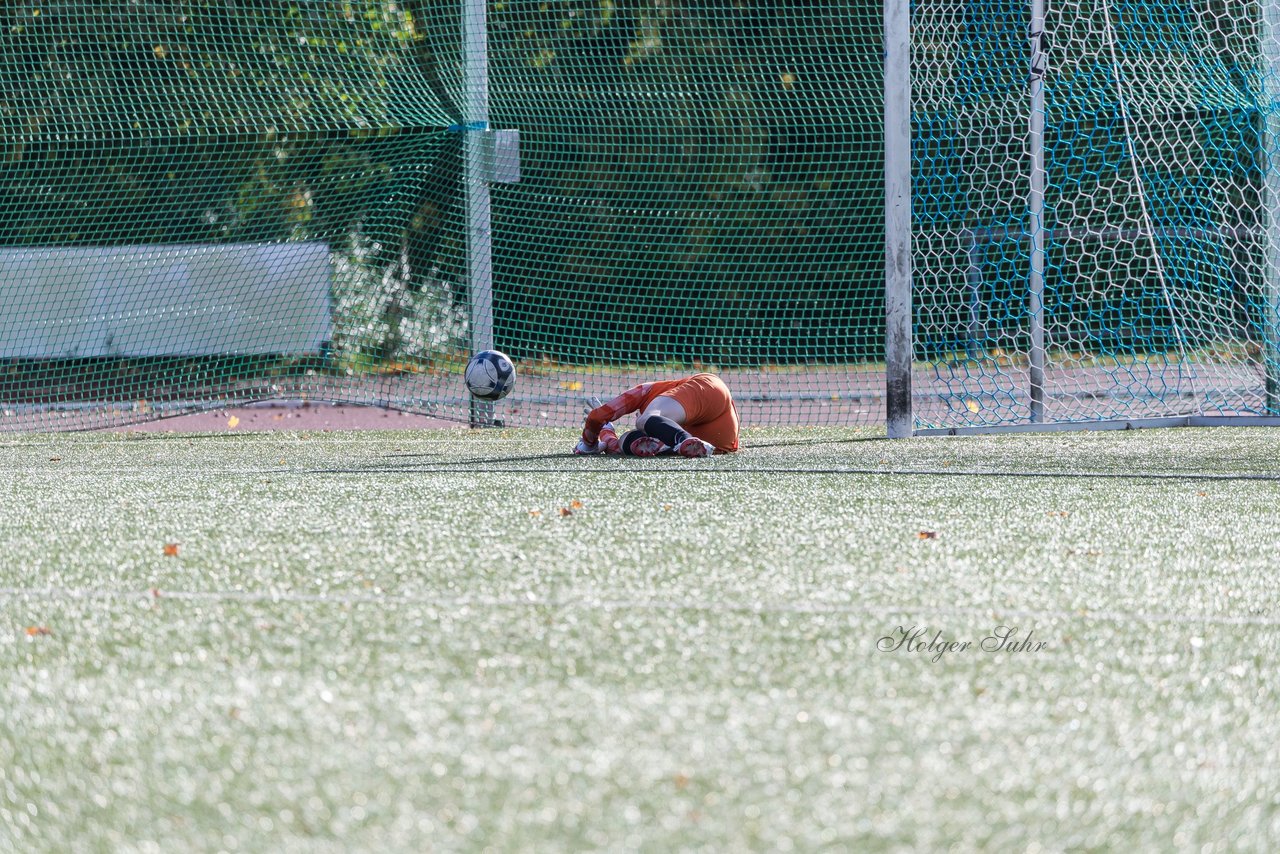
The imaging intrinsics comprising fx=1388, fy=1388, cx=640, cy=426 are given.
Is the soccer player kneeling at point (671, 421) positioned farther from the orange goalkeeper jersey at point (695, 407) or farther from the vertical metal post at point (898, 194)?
the vertical metal post at point (898, 194)

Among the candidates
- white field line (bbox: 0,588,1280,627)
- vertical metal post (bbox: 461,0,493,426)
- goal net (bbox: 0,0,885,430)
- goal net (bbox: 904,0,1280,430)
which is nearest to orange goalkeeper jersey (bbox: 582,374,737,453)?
goal net (bbox: 904,0,1280,430)

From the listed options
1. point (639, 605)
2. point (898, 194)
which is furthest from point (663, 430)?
point (639, 605)

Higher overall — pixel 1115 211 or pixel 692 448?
pixel 1115 211

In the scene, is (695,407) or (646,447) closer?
(646,447)

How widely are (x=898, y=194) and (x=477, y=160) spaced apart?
9.12 feet

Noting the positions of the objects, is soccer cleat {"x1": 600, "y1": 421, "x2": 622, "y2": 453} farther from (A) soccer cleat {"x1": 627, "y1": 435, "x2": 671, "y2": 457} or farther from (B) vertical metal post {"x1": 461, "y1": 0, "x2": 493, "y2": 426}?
(B) vertical metal post {"x1": 461, "y1": 0, "x2": 493, "y2": 426}

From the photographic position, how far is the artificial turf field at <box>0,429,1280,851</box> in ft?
4.75

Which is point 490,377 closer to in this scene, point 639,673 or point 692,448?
point 692,448

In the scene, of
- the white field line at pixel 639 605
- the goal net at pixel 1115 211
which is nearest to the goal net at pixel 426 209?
the goal net at pixel 1115 211

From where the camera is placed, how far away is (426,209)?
28.1 ft

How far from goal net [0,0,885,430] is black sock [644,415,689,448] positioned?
269 centimetres

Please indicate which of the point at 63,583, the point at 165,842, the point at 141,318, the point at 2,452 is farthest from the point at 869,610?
the point at 141,318

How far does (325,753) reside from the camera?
1.64 metres
